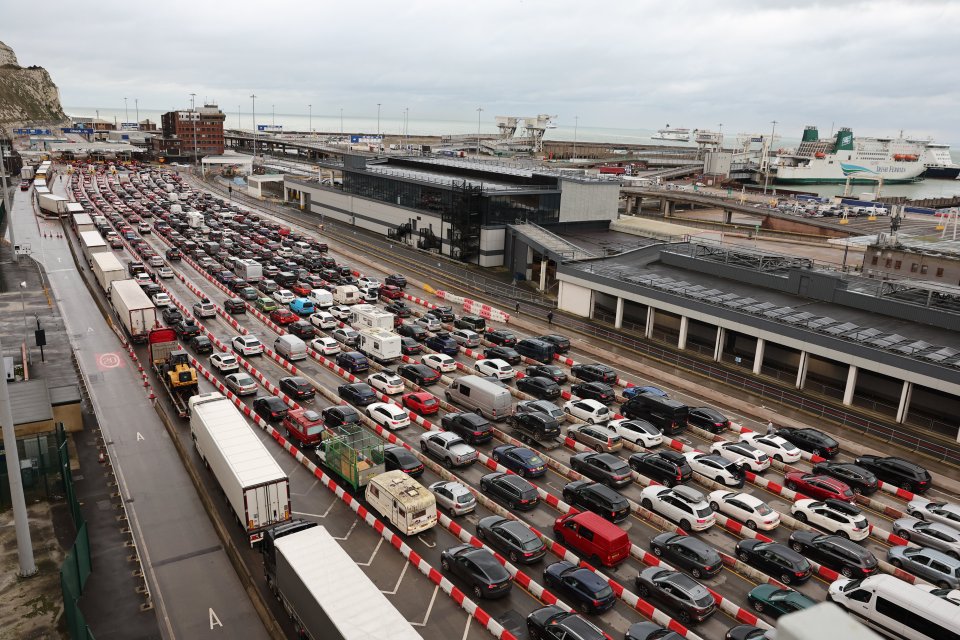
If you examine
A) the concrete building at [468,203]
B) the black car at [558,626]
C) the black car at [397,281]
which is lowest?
the black car at [558,626]

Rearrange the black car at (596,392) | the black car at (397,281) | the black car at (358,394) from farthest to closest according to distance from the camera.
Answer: the black car at (397,281) → the black car at (596,392) → the black car at (358,394)

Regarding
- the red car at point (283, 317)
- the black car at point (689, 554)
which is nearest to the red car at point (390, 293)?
the red car at point (283, 317)

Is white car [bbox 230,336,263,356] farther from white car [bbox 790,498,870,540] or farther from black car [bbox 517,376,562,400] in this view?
white car [bbox 790,498,870,540]

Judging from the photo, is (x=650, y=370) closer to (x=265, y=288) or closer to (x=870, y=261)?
(x=870, y=261)

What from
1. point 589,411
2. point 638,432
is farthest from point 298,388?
point 638,432

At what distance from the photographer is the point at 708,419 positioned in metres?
35.7

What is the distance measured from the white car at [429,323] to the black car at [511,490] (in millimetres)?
23816

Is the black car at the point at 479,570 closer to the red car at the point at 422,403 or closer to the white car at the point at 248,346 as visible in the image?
the red car at the point at 422,403

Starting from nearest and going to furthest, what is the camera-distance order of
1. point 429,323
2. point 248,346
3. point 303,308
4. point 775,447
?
point 775,447 → point 248,346 → point 429,323 → point 303,308

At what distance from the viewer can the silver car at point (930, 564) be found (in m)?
22.9

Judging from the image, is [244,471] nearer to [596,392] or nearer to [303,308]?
[596,392]

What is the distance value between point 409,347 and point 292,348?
784 centimetres

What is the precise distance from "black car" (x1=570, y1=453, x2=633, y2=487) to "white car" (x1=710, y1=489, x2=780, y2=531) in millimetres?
3828

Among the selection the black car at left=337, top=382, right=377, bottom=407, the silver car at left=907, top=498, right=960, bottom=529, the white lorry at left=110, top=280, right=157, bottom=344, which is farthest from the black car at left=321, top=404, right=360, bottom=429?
the silver car at left=907, top=498, right=960, bottom=529
